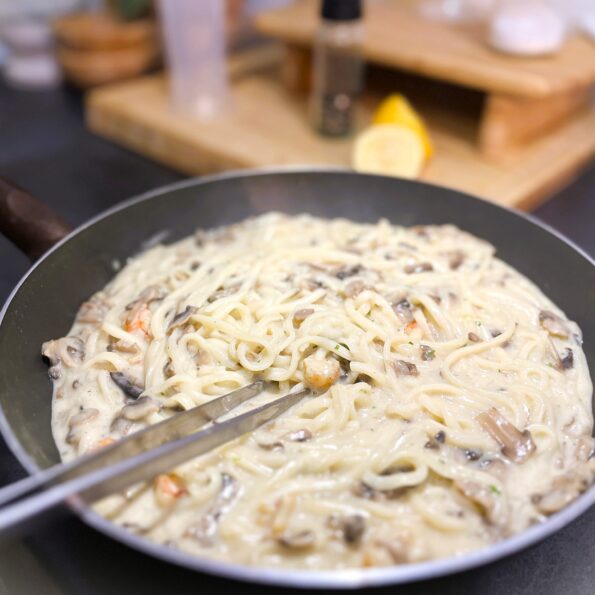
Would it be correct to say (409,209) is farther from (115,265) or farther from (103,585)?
(103,585)

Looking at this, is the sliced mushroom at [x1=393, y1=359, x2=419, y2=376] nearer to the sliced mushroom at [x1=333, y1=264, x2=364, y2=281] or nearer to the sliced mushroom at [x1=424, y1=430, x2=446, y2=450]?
the sliced mushroom at [x1=424, y1=430, x2=446, y2=450]

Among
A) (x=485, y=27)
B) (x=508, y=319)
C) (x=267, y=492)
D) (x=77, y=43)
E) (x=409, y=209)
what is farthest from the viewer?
(x=77, y=43)

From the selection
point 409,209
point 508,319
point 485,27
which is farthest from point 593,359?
point 485,27

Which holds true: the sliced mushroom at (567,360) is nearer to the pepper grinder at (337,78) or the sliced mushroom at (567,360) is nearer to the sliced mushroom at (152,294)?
the sliced mushroom at (152,294)

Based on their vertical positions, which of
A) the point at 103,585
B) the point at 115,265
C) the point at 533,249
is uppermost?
the point at 533,249

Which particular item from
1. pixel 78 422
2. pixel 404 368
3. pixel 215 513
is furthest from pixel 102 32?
pixel 215 513

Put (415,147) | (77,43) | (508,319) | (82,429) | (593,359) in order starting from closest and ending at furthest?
(82,429) → (593,359) → (508,319) → (415,147) → (77,43)

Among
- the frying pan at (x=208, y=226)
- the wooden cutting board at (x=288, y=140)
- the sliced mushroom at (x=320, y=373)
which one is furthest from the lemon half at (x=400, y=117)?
the sliced mushroom at (x=320, y=373)

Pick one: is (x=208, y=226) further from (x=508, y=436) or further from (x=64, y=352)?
(x=508, y=436)
